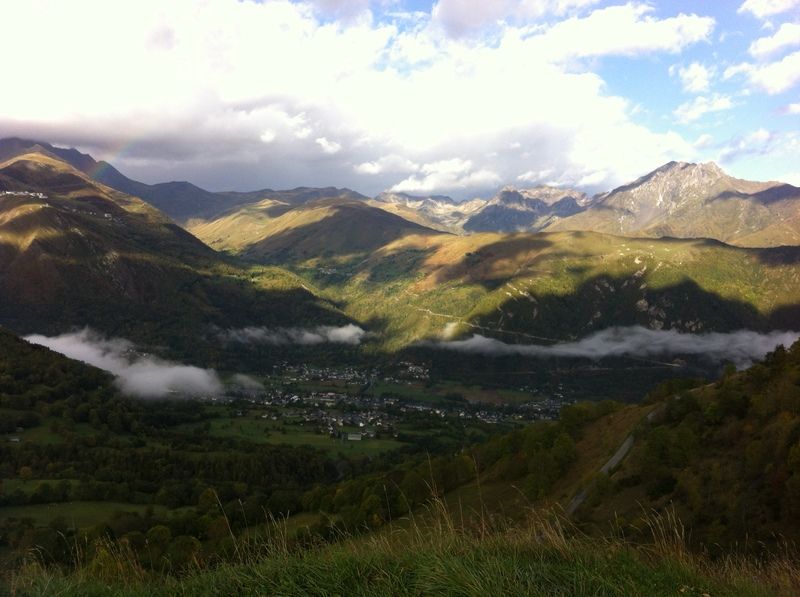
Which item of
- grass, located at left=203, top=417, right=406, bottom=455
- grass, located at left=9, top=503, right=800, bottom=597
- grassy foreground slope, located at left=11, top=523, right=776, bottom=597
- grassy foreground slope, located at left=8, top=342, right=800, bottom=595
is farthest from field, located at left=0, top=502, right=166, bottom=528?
grassy foreground slope, located at left=11, top=523, right=776, bottom=597

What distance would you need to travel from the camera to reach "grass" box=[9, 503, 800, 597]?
16.5ft

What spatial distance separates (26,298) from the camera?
18412 cm

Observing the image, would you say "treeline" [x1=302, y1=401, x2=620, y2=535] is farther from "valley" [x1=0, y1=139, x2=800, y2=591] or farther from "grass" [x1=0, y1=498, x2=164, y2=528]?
"grass" [x1=0, y1=498, x2=164, y2=528]

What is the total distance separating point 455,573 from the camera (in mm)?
5035

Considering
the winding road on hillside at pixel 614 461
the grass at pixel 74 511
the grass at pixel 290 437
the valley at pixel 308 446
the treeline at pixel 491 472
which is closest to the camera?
the valley at pixel 308 446

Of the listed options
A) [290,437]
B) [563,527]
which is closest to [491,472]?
[563,527]

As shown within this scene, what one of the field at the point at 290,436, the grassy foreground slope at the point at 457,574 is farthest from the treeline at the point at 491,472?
the field at the point at 290,436

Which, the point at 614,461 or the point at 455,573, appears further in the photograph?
the point at 614,461

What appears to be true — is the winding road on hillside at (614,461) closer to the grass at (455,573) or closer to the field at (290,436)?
the grass at (455,573)

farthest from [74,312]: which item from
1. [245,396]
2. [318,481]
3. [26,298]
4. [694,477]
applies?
[694,477]

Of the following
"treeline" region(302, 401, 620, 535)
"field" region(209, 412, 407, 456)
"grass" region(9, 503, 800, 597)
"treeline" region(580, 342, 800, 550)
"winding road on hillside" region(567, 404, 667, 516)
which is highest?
"grass" region(9, 503, 800, 597)

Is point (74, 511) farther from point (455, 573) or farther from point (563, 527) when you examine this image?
point (455, 573)

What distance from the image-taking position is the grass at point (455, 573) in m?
5.03

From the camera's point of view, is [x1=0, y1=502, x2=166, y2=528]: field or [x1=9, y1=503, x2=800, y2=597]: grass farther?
[x1=0, y1=502, x2=166, y2=528]: field
